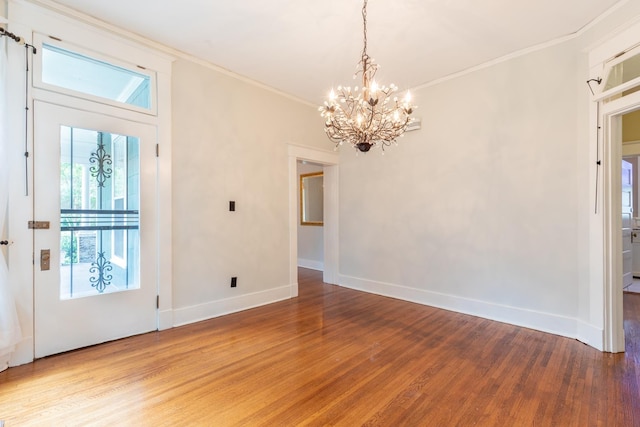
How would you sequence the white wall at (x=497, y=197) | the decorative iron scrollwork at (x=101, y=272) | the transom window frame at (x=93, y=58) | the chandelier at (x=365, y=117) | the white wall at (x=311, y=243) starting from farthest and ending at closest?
the white wall at (x=311, y=243) < the white wall at (x=497, y=197) < the decorative iron scrollwork at (x=101, y=272) < the transom window frame at (x=93, y=58) < the chandelier at (x=365, y=117)

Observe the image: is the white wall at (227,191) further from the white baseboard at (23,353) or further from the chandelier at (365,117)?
the chandelier at (365,117)

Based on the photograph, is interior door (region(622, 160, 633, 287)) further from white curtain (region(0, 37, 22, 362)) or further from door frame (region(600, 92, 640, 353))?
white curtain (region(0, 37, 22, 362))

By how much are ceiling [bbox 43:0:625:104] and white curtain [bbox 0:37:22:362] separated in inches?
36.9

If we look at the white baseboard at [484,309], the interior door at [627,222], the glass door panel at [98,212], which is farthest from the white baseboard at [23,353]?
the interior door at [627,222]

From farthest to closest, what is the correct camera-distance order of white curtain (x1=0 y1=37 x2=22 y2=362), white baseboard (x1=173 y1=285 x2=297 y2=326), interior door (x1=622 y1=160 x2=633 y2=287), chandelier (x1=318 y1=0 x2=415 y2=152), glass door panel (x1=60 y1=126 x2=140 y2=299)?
interior door (x1=622 y1=160 x2=633 y2=287)
white baseboard (x1=173 y1=285 x2=297 y2=326)
glass door panel (x1=60 y1=126 x2=140 y2=299)
chandelier (x1=318 y1=0 x2=415 y2=152)
white curtain (x1=0 y1=37 x2=22 y2=362)

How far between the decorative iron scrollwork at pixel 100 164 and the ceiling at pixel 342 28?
124cm

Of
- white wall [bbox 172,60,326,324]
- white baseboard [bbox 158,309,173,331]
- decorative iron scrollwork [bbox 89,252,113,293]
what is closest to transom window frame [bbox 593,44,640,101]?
white wall [bbox 172,60,326,324]

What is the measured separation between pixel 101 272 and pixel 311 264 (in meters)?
4.58

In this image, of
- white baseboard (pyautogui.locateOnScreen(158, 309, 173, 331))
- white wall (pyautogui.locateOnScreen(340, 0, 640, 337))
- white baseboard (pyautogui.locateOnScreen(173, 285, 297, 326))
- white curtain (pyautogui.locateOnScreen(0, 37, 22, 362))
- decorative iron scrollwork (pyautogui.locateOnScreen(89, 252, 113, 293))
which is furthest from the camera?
white baseboard (pyautogui.locateOnScreen(173, 285, 297, 326))

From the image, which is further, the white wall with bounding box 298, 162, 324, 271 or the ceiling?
the white wall with bounding box 298, 162, 324, 271

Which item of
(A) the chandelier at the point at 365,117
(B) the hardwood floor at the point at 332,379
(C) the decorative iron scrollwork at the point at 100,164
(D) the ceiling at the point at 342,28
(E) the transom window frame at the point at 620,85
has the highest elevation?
(D) the ceiling at the point at 342,28

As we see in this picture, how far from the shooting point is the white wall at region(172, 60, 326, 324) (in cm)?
346

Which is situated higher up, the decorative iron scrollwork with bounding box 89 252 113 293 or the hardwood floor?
the decorative iron scrollwork with bounding box 89 252 113 293

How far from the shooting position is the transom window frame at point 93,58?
2553 mm
